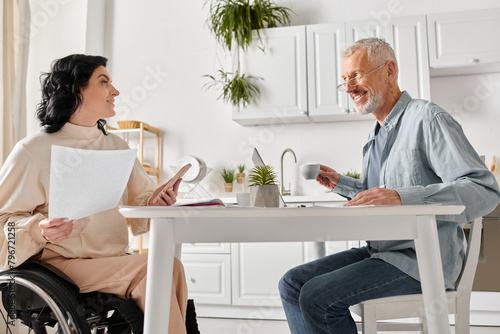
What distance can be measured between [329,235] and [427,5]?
130 inches

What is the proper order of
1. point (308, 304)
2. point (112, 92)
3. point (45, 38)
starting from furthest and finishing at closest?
point (45, 38), point (112, 92), point (308, 304)

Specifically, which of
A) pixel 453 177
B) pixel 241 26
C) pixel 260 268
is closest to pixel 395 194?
pixel 453 177

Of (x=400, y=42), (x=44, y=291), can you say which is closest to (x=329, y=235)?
(x=44, y=291)

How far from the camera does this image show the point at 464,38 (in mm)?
3219

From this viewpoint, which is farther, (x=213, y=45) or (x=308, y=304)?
(x=213, y=45)

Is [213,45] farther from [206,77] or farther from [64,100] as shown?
[64,100]

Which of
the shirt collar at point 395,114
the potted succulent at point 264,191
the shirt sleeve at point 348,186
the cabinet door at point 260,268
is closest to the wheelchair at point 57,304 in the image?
the potted succulent at point 264,191

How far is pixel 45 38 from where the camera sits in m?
3.46

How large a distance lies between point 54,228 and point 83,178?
0.27 m

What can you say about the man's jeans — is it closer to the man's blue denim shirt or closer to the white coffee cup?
the man's blue denim shirt

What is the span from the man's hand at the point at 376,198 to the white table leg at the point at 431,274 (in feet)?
0.45

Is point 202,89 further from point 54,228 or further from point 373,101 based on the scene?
point 54,228

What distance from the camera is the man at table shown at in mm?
1229

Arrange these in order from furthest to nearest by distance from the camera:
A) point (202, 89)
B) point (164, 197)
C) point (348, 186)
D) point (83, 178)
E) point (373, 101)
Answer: point (202, 89) → point (348, 186) → point (373, 101) → point (164, 197) → point (83, 178)
